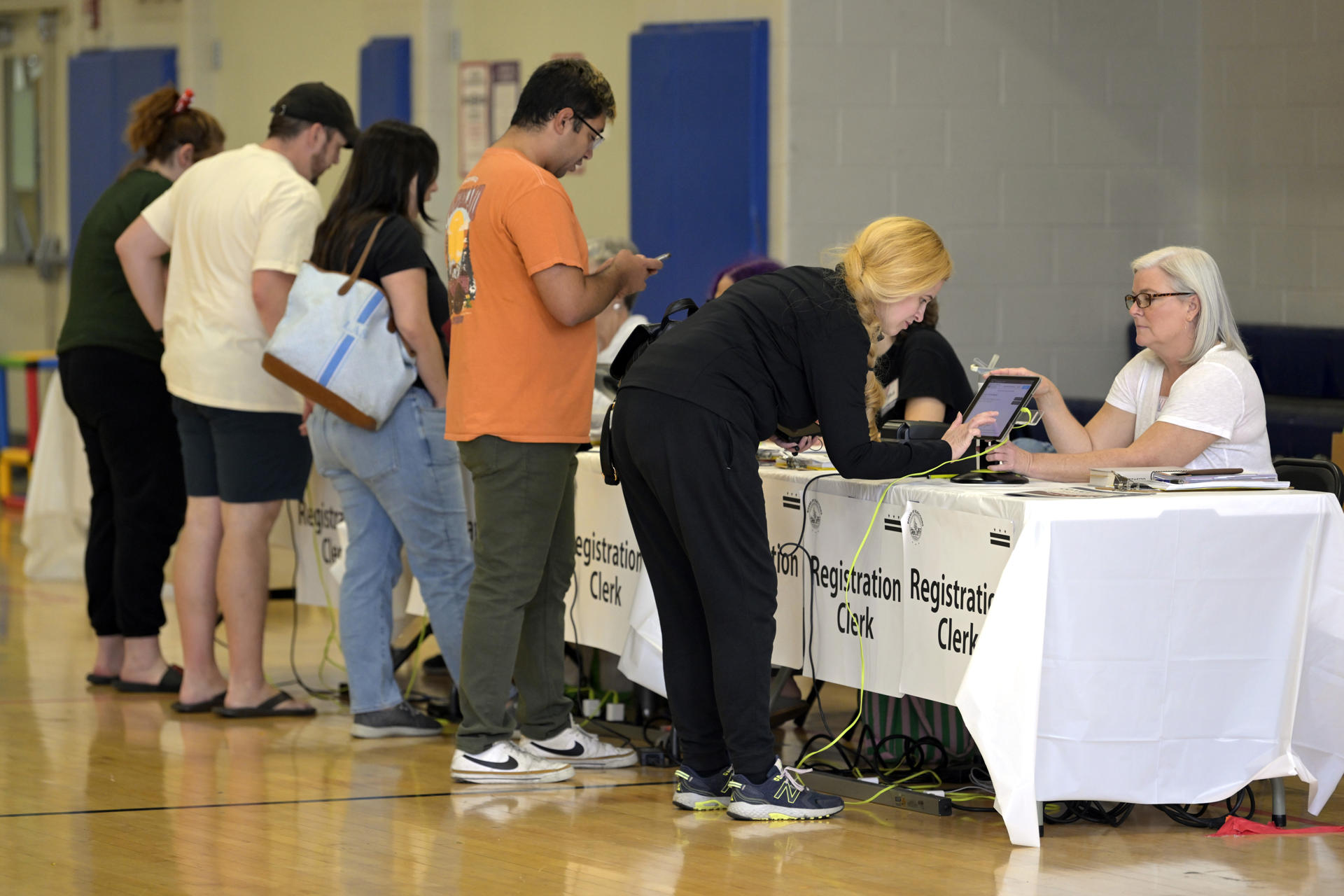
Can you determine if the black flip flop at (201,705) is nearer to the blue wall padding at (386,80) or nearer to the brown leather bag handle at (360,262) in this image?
the brown leather bag handle at (360,262)

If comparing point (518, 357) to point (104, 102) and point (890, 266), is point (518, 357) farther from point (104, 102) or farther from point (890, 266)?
point (104, 102)

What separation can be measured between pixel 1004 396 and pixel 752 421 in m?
0.53

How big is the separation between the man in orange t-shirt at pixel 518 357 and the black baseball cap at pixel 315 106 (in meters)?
0.88

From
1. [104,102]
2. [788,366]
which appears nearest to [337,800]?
[788,366]

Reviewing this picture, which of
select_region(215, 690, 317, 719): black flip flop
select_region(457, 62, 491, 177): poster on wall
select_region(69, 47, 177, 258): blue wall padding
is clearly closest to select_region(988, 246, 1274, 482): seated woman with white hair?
select_region(215, 690, 317, 719): black flip flop

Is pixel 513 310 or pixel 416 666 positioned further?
pixel 416 666

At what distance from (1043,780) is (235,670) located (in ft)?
7.13

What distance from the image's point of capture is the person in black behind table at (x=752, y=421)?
9.69 ft

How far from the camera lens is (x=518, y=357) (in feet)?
A: 10.7

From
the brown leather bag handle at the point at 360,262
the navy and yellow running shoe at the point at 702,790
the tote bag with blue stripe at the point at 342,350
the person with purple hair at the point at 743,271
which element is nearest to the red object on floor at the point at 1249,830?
the navy and yellow running shoe at the point at 702,790

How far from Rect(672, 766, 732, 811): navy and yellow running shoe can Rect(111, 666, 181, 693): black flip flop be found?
73.4 inches

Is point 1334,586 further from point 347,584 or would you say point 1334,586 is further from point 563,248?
point 347,584

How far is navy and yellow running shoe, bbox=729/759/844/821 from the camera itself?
10.1 feet

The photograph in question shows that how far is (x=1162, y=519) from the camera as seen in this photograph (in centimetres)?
287
